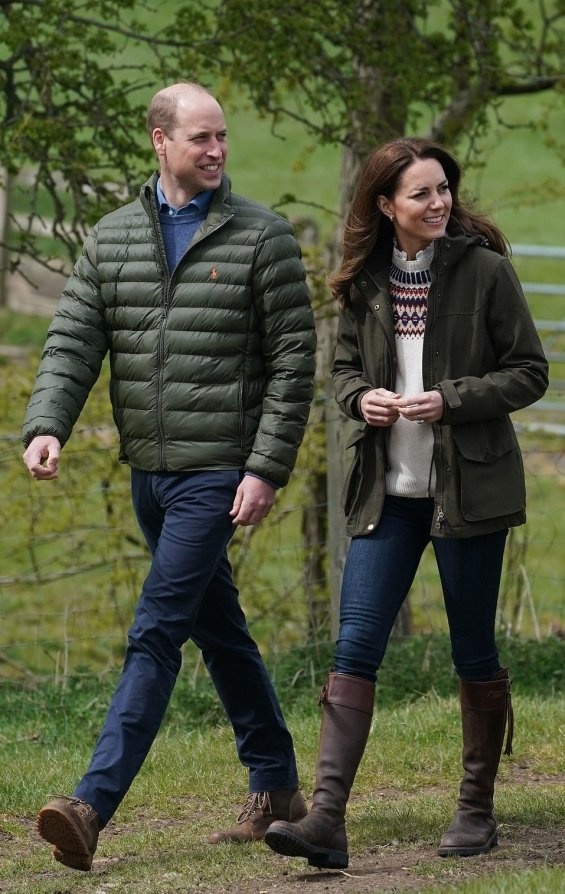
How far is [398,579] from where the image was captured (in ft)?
14.9

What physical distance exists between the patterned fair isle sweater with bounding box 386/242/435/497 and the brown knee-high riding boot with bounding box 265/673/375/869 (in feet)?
1.91

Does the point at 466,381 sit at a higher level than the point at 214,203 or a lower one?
lower

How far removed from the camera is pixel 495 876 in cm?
416

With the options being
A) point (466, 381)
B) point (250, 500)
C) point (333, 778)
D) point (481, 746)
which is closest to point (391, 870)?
point (333, 778)

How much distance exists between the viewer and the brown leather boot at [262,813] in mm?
4879

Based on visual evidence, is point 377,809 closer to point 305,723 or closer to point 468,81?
point 305,723

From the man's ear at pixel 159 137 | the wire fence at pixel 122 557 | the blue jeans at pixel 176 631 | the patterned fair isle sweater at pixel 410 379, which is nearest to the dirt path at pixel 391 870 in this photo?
the blue jeans at pixel 176 631

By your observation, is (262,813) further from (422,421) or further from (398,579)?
(422,421)

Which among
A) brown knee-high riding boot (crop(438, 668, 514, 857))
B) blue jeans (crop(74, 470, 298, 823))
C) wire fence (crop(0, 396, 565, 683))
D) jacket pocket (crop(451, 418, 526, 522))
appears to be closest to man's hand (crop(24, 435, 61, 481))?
blue jeans (crop(74, 470, 298, 823))

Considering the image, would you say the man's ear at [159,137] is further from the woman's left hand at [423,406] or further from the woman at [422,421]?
the woman's left hand at [423,406]

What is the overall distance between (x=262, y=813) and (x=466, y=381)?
1.54 meters

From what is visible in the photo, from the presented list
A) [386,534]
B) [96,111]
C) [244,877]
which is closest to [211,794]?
[244,877]

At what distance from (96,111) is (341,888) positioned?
4395 mm

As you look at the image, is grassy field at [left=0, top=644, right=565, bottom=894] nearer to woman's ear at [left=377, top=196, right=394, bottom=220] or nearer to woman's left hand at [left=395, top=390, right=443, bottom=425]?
woman's left hand at [left=395, top=390, right=443, bottom=425]
